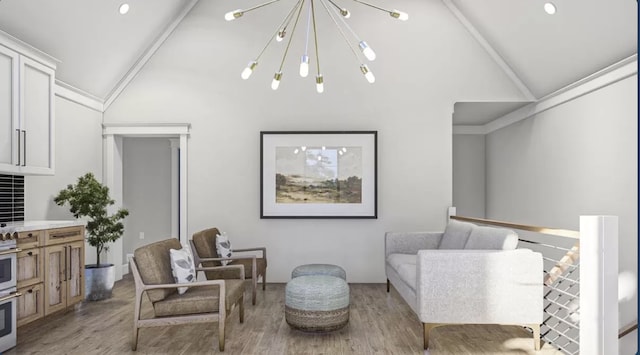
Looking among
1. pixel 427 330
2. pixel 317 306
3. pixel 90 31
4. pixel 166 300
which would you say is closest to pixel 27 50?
pixel 90 31

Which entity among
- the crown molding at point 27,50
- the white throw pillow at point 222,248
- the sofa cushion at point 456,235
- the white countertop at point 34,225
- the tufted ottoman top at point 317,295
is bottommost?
the tufted ottoman top at point 317,295

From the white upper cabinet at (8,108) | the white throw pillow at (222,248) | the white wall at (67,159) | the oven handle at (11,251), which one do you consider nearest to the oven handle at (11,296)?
the oven handle at (11,251)

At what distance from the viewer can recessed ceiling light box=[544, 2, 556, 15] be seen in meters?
4.08

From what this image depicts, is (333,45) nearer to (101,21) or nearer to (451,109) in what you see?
(451,109)

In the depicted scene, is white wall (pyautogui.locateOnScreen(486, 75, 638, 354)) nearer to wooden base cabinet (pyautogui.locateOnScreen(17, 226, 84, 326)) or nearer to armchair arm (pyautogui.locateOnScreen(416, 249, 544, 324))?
armchair arm (pyautogui.locateOnScreen(416, 249, 544, 324))

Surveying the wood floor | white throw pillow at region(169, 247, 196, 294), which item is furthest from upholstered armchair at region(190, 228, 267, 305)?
white throw pillow at region(169, 247, 196, 294)

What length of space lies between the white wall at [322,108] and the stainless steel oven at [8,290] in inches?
96.6

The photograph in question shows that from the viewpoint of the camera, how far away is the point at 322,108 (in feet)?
18.6

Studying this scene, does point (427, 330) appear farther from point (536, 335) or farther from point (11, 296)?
point (11, 296)

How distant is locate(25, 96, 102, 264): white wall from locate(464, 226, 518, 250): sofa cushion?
4497mm

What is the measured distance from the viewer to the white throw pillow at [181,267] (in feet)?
10.8

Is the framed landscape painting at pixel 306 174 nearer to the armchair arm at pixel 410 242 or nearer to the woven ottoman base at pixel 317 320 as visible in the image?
the armchair arm at pixel 410 242

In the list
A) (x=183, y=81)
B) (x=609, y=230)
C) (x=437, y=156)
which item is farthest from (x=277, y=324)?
(x=183, y=81)

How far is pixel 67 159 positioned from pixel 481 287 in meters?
4.70
